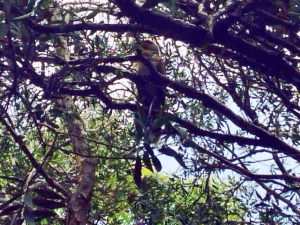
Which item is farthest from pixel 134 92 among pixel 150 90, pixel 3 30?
pixel 3 30

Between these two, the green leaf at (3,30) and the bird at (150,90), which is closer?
the green leaf at (3,30)

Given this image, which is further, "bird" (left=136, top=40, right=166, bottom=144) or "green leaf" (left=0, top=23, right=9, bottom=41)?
"bird" (left=136, top=40, right=166, bottom=144)

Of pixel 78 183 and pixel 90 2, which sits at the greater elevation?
pixel 90 2

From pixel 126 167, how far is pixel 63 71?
200cm

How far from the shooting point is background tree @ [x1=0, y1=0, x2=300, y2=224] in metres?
2.90

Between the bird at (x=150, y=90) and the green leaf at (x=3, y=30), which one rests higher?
the bird at (x=150, y=90)

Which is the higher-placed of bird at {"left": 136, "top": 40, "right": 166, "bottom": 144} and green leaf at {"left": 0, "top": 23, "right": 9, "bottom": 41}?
bird at {"left": 136, "top": 40, "right": 166, "bottom": 144}

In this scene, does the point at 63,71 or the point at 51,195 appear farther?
the point at 51,195

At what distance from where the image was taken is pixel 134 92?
12.9ft

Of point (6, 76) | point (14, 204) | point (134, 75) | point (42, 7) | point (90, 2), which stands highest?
point (90, 2)

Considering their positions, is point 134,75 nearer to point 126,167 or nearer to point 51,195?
point 51,195

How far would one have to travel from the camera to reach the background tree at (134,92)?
2.90 meters

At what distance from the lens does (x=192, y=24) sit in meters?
3.16

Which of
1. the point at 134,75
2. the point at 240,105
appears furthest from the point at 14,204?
the point at 240,105
